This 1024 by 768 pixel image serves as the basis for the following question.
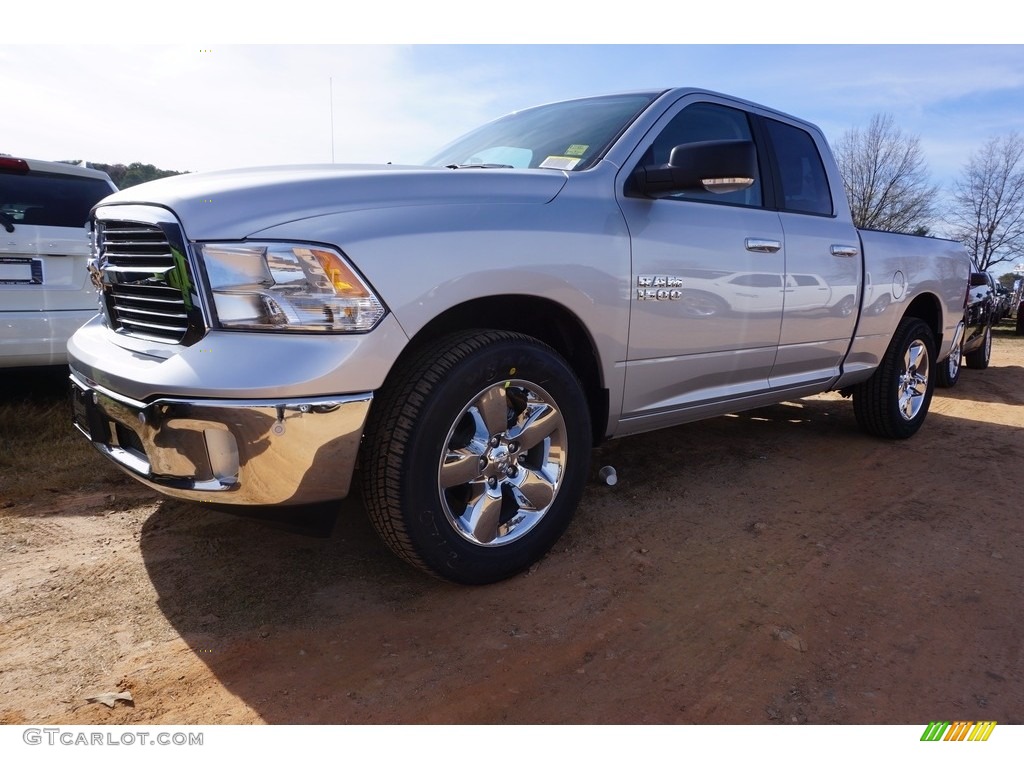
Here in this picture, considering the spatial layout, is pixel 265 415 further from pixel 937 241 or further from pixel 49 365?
pixel 937 241

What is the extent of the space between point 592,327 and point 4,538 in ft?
8.35

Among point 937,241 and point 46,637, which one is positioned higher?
point 937,241

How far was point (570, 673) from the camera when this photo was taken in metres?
2.03

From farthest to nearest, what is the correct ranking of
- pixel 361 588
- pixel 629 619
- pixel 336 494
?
pixel 361 588
pixel 629 619
pixel 336 494

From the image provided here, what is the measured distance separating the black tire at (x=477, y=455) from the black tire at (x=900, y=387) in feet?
9.66

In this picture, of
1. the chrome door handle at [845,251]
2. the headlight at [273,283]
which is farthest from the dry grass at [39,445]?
the chrome door handle at [845,251]

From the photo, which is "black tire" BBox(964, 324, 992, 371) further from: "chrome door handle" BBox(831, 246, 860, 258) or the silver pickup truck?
the silver pickup truck

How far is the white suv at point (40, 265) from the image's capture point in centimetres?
388

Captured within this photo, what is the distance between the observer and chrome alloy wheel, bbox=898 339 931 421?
4.83m

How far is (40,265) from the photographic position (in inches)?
156

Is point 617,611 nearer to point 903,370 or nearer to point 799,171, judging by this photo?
point 799,171

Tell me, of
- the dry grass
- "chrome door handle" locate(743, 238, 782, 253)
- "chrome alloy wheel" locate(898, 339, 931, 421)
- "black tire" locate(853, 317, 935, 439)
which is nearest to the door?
"chrome door handle" locate(743, 238, 782, 253)

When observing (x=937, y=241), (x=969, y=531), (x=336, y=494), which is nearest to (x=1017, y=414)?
(x=937, y=241)
